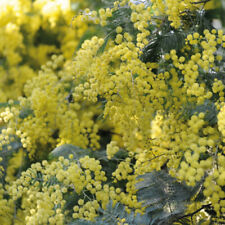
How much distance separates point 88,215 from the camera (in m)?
1.04

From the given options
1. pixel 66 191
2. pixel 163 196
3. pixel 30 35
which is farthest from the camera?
pixel 30 35

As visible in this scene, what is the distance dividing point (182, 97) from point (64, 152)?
502mm

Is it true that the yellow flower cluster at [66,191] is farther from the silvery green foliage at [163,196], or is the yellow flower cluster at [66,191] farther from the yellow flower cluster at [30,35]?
the yellow flower cluster at [30,35]

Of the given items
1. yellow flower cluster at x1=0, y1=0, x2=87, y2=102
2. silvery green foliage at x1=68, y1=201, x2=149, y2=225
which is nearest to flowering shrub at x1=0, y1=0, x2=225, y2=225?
silvery green foliage at x1=68, y1=201, x2=149, y2=225

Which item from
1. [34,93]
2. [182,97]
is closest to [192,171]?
[182,97]

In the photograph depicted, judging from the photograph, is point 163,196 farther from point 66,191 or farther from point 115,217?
point 66,191

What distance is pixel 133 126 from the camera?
128 cm

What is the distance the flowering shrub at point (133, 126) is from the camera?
1073 millimetres

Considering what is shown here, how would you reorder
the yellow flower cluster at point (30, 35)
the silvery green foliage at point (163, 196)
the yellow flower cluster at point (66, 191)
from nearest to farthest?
the yellow flower cluster at point (66, 191) → the silvery green foliage at point (163, 196) → the yellow flower cluster at point (30, 35)

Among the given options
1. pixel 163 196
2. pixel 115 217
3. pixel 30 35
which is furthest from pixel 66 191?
pixel 30 35

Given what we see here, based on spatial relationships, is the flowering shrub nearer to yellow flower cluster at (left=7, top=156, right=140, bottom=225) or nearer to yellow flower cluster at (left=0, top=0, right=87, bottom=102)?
yellow flower cluster at (left=7, top=156, right=140, bottom=225)

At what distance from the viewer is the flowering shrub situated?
→ 3.52 feet

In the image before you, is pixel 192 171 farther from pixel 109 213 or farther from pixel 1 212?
pixel 1 212

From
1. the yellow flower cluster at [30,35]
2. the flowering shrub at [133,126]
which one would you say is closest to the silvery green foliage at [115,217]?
the flowering shrub at [133,126]
